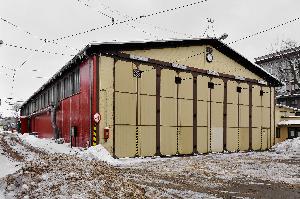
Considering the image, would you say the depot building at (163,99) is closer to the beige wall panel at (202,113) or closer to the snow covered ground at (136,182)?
the beige wall panel at (202,113)

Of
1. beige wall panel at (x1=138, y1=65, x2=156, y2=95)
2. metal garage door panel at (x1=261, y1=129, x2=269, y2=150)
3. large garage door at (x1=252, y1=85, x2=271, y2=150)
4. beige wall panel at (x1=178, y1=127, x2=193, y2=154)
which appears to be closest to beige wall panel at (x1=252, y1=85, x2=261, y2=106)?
large garage door at (x1=252, y1=85, x2=271, y2=150)

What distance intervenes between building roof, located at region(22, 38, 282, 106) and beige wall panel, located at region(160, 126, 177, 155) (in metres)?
4.90

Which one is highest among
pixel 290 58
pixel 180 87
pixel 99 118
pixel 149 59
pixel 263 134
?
pixel 290 58

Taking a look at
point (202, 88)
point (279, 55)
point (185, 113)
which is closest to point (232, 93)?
point (202, 88)

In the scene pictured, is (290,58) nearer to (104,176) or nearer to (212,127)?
(212,127)

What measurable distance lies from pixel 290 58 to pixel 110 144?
40.8m

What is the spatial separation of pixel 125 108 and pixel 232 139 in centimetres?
1002

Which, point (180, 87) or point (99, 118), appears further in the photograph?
point (180, 87)

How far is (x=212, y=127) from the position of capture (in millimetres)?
23141

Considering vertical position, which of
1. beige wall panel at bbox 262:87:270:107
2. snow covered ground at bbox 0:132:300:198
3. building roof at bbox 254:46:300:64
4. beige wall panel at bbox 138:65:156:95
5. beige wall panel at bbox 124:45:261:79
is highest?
building roof at bbox 254:46:300:64

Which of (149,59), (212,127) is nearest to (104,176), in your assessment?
(149,59)

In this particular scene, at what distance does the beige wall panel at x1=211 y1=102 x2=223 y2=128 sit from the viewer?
23180mm

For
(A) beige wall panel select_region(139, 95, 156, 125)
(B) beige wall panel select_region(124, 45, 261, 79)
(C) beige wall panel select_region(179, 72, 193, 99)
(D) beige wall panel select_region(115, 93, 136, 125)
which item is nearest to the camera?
(D) beige wall panel select_region(115, 93, 136, 125)

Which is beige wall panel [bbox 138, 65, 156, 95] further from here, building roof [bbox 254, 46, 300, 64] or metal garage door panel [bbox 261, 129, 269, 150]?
building roof [bbox 254, 46, 300, 64]
